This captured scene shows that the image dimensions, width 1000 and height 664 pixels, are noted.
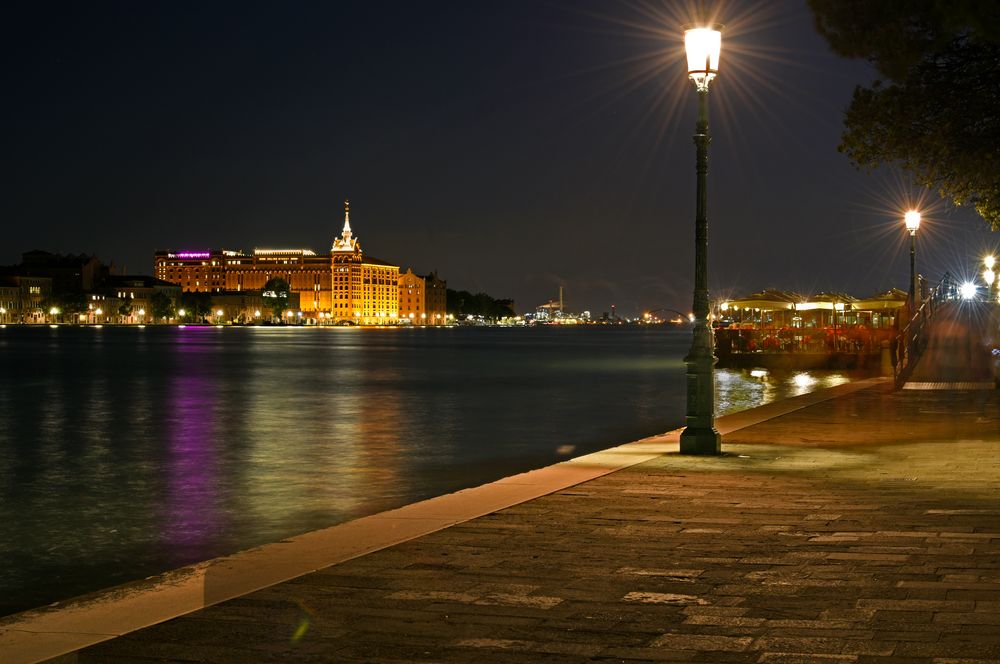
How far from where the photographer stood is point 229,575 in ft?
25.4

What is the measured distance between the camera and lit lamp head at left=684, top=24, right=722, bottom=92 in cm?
1412

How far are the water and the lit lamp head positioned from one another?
7.01 meters

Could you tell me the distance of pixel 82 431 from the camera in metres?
26.8

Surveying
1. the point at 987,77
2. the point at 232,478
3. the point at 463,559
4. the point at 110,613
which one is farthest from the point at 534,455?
the point at 110,613

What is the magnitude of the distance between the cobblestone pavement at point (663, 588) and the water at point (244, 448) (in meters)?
3.79

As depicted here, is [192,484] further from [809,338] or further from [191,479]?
[809,338]

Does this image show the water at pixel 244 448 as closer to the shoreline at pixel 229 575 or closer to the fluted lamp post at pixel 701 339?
the shoreline at pixel 229 575

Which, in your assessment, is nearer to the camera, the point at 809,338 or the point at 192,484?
the point at 192,484

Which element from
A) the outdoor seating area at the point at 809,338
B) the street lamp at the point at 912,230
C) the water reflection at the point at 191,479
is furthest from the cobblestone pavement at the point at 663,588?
the outdoor seating area at the point at 809,338

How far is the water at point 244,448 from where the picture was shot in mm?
12407

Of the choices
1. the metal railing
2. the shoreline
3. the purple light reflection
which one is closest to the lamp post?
the metal railing

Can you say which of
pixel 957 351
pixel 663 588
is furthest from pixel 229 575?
pixel 957 351

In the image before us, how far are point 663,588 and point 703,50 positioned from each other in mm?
Result: 8884

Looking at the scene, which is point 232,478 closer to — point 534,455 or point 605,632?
Result: point 534,455
